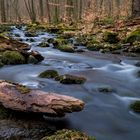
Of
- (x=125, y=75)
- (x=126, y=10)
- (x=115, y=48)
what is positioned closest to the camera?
(x=125, y=75)

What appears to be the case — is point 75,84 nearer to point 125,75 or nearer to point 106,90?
point 106,90

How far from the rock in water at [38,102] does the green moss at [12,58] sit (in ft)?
11.5

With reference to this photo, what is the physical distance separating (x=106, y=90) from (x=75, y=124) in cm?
147

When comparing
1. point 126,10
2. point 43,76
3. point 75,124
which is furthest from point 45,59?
point 126,10

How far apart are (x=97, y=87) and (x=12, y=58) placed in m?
2.80

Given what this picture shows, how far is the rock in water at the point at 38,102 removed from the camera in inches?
153

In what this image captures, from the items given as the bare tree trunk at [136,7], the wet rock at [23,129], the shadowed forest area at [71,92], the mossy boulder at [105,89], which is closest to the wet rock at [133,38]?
the shadowed forest area at [71,92]

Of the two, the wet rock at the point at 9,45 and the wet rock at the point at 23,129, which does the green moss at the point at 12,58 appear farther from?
the wet rock at the point at 23,129

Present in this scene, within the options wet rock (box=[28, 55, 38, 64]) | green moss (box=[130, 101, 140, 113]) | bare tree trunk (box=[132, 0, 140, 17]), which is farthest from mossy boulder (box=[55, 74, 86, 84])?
bare tree trunk (box=[132, 0, 140, 17])

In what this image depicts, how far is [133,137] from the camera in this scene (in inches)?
154

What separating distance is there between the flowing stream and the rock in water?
263 mm

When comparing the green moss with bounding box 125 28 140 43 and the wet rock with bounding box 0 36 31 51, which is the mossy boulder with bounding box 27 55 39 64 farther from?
the green moss with bounding box 125 28 140 43

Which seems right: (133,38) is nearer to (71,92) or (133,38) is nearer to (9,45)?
(9,45)

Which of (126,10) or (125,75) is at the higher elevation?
(126,10)
